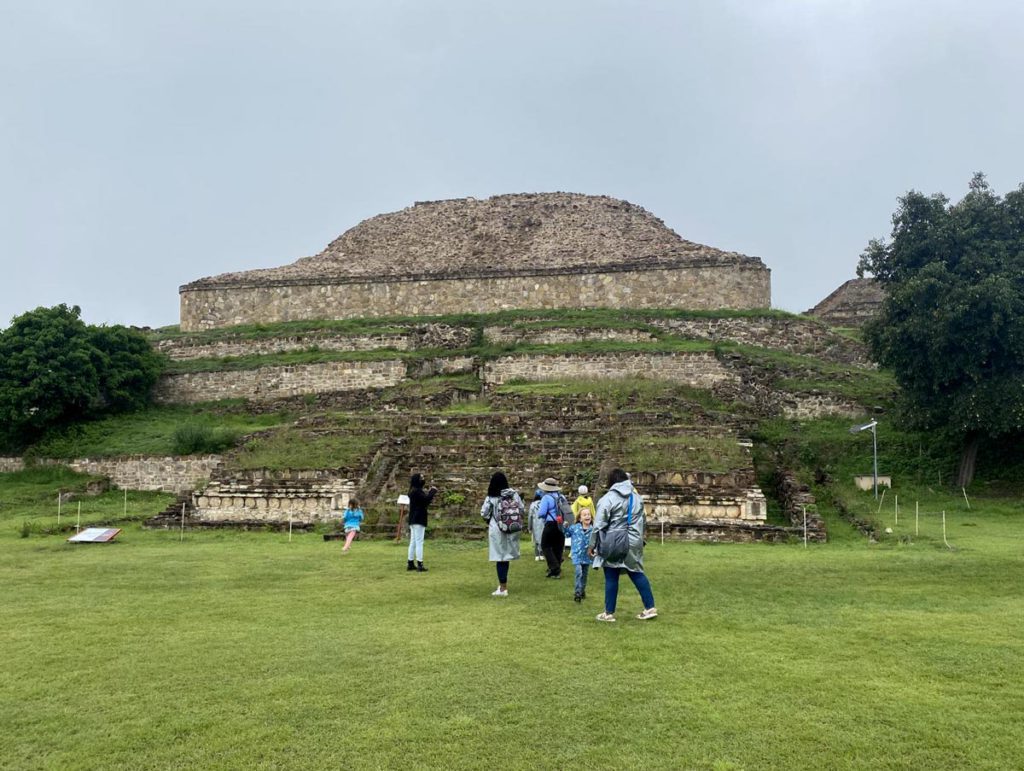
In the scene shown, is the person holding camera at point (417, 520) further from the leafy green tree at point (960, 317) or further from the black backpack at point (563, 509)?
the leafy green tree at point (960, 317)

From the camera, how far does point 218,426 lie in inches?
1055

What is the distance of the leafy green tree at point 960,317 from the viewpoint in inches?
760

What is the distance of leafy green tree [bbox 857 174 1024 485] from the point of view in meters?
19.3

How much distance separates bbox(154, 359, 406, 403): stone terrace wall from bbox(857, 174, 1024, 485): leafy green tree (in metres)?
15.2

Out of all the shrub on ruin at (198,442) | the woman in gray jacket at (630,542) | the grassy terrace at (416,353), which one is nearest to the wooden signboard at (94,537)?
the shrub on ruin at (198,442)

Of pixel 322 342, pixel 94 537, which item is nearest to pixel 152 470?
pixel 322 342

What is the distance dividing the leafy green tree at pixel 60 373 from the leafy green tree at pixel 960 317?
23.0 meters

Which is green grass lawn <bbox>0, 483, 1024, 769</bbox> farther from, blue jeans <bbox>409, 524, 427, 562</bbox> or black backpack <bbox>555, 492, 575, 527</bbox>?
black backpack <bbox>555, 492, 575, 527</bbox>

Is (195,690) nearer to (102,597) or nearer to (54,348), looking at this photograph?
(102,597)

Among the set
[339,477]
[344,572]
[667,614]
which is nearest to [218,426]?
[339,477]

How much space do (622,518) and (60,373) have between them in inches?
922

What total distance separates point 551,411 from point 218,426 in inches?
428

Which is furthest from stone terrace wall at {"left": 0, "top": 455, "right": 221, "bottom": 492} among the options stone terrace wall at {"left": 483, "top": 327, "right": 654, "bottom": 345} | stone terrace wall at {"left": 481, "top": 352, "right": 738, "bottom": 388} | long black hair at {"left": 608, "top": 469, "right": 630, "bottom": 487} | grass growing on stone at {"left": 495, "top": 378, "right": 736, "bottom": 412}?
long black hair at {"left": 608, "top": 469, "right": 630, "bottom": 487}

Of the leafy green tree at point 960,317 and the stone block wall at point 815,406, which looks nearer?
the leafy green tree at point 960,317
